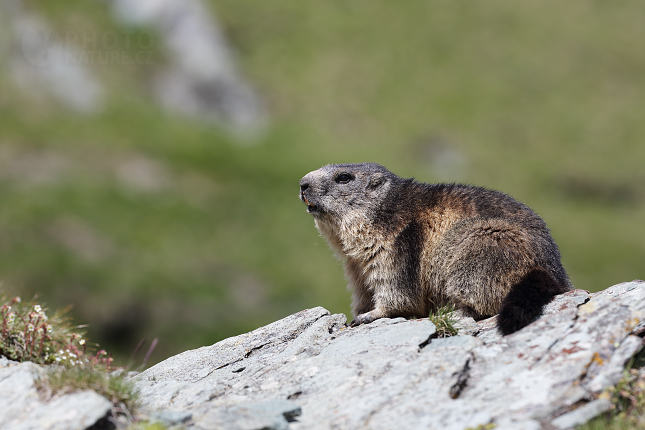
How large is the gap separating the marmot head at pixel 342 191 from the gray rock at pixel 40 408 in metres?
5.15

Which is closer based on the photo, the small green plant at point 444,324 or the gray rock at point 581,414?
the gray rock at point 581,414

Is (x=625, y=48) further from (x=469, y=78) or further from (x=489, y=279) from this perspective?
(x=489, y=279)

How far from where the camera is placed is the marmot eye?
10.4 metres

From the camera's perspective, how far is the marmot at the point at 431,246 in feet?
27.2

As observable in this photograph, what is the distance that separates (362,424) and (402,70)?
104 feet

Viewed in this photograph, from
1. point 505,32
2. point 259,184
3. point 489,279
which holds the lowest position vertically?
point 489,279

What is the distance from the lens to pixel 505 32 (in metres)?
39.4

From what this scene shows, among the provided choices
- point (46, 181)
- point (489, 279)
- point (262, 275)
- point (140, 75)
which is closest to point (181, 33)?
point (140, 75)

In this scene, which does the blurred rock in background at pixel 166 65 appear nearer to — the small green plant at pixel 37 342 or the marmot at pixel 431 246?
the marmot at pixel 431 246

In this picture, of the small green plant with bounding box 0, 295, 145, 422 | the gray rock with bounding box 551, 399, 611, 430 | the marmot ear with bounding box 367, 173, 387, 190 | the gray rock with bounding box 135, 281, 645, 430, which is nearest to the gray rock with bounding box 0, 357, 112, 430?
the small green plant with bounding box 0, 295, 145, 422

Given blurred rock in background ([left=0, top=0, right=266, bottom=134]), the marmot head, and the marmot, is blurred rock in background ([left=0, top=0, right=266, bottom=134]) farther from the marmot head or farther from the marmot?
the marmot

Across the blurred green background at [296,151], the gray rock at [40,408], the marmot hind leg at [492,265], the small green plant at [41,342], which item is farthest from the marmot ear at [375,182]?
the blurred green background at [296,151]

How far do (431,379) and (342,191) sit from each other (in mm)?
4355

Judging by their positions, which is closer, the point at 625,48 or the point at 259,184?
the point at 259,184
